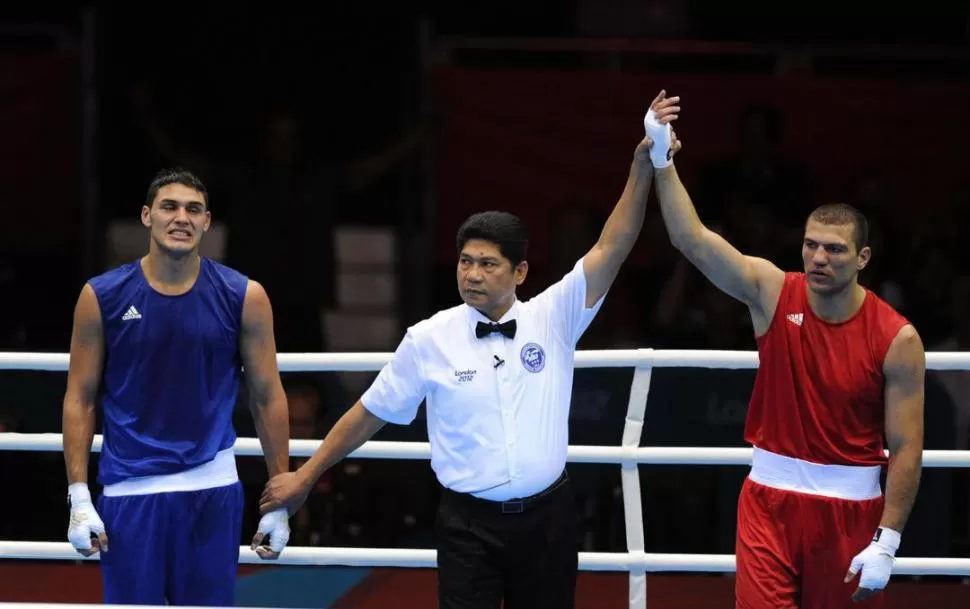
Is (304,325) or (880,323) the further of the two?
(304,325)

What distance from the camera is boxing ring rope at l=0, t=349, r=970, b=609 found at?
4242mm

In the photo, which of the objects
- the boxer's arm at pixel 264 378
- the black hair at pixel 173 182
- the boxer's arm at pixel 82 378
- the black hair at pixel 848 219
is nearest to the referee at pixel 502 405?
the boxer's arm at pixel 264 378

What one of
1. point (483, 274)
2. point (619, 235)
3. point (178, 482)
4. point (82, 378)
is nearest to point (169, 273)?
point (82, 378)

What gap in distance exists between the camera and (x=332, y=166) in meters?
7.00

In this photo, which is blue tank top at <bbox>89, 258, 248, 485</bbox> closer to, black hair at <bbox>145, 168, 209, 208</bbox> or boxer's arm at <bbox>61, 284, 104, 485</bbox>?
boxer's arm at <bbox>61, 284, 104, 485</bbox>

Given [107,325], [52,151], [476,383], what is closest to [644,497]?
[476,383]

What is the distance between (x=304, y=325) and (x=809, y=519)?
354 centimetres

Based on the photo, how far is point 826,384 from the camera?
3.71 m

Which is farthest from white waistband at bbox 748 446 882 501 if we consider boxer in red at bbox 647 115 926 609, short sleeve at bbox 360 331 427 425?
short sleeve at bbox 360 331 427 425

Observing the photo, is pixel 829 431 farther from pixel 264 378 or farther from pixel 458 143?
pixel 458 143

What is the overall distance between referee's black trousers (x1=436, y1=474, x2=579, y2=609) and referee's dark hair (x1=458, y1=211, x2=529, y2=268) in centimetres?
61

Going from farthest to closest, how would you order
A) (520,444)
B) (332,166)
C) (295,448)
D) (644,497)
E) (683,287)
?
(332,166) < (683,287) < (644,497) < (295,448) < (520,444)

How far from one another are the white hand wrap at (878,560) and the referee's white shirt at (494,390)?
2.58 feet

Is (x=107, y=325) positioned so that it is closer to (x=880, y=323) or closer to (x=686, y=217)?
(x=686, y=217)
